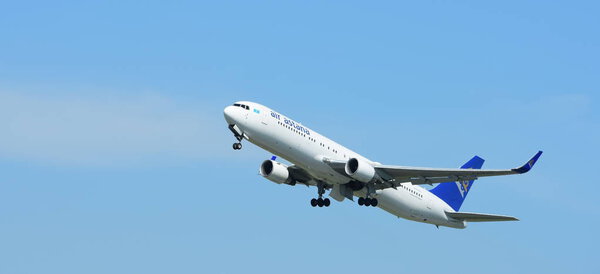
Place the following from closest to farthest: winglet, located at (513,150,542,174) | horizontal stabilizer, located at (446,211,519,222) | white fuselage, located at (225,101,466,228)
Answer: winglet, located at (513,150,542,174)
white fuselage, located at (225,101,466,228)
horizontal stabilizer, located at (446,211,519,222)

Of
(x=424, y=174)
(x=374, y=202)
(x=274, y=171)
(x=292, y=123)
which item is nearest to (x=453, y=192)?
(x=374, y=202)

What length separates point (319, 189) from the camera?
61438 mm

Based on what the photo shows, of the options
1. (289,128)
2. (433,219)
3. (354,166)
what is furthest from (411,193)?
(289,128)

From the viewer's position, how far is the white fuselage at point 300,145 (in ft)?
175

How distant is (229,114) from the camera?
53.3m

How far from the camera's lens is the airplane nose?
53.2 metres

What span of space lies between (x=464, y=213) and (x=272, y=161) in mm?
12900

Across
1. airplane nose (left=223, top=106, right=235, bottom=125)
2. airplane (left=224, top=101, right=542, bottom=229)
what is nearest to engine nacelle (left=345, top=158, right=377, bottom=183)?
airplane (left=224, top=101, right=542, bottom=229)

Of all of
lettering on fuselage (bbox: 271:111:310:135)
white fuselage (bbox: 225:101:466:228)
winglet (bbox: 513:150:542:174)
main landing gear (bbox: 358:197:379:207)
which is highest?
lettering on fuselage (bbox: 271:111:310:135)

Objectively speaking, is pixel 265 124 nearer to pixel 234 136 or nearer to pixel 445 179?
pixel 234 136

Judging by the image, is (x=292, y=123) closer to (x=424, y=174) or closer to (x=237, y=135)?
(x=237, y=135)

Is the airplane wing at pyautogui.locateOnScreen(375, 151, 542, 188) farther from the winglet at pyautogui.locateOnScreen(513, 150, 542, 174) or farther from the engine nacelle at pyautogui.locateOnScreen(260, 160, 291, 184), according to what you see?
the engine nacelle at pyautogui.locateOnScreen(260, 160, 291, 184)

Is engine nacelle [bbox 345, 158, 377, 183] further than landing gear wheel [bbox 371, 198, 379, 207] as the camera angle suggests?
No

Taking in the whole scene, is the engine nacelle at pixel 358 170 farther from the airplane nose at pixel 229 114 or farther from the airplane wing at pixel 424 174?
the airplane nose at pixel 229 114
